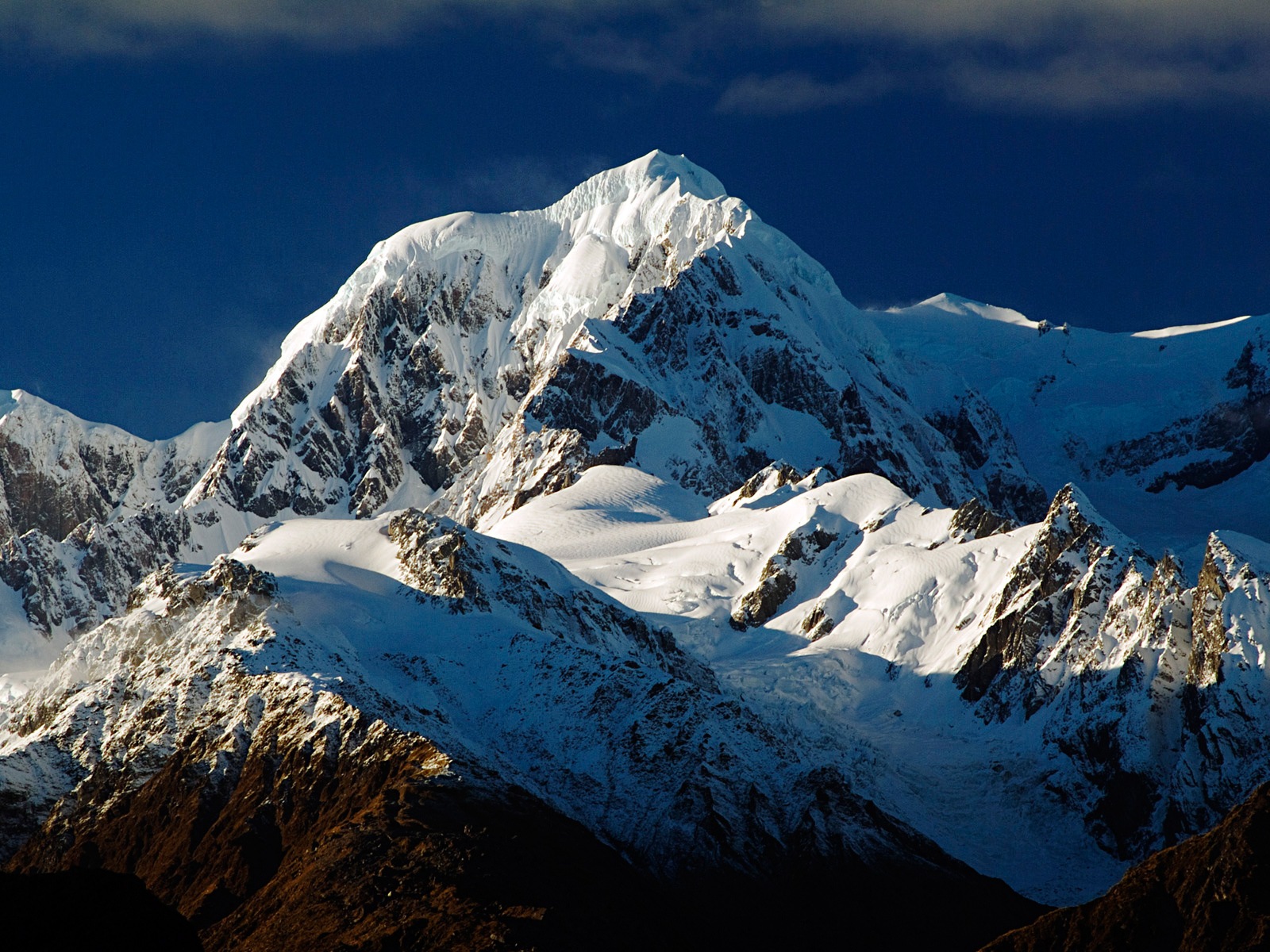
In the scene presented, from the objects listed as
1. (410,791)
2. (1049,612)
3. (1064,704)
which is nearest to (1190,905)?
(410,791)

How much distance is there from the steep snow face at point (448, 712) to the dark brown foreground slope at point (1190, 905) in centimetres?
4423

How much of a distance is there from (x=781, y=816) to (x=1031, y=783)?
123 ft

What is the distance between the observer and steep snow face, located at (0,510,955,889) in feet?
442

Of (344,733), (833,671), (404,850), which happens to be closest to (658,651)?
(833,671)

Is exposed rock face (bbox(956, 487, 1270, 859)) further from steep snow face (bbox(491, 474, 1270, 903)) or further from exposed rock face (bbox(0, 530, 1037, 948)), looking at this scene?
exposed rock face (bbox(0, 530, 1037, 948))

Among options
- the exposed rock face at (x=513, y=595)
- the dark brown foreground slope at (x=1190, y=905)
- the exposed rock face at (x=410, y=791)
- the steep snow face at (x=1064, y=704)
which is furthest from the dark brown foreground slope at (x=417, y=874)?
the exposed rock face at (x=513, y=595)

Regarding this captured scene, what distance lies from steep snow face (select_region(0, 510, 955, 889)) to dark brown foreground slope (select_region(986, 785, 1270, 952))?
44.2 metres

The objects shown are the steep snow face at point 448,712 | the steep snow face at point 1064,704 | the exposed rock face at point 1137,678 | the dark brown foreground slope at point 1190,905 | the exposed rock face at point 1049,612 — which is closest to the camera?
the dark brown foreground slope at point 1190,905

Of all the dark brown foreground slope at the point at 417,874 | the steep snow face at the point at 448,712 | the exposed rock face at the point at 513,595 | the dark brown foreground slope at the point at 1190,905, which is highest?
the exposed rock face at the point at 513,595

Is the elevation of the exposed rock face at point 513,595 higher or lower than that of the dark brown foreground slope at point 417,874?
higher

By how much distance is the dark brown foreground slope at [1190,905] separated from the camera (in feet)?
268

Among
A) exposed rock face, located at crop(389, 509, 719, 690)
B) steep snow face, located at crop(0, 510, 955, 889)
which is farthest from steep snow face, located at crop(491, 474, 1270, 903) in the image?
steep snow face, located at crop(0, 510, 955, 889)

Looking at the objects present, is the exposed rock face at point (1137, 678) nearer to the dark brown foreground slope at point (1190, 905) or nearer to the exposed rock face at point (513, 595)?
the exposed rock face at point (513, 595)

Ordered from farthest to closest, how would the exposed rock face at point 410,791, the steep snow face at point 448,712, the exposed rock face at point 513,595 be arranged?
1. the exposed rock face at point 513,595
2. the steep snow face at point 448,712
3. the exposed rock face at point 410,791
